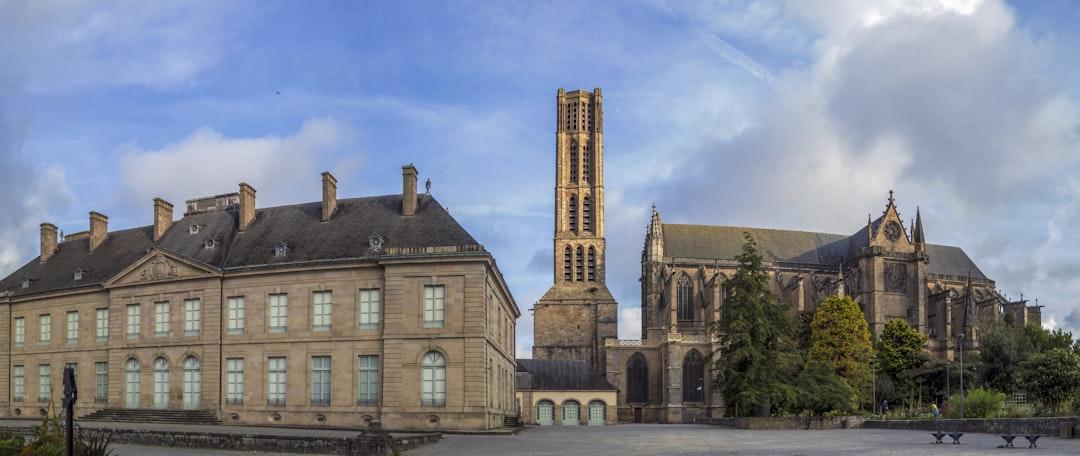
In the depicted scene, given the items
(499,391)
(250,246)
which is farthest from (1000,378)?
(250,246)

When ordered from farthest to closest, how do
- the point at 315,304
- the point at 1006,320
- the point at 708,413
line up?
the point at 1006,320 → the point at 708,413 → the point at 315,304

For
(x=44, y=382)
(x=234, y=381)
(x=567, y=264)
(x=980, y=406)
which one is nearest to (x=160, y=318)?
(x=234, y=381)

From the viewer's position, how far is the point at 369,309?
38.3 metres

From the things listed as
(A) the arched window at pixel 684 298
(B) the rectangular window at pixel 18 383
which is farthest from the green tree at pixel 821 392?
(A) the arched window at pixel 684 298

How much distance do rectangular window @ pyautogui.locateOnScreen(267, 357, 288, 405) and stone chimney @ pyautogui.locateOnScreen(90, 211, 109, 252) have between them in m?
15.4

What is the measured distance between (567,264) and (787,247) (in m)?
22.4

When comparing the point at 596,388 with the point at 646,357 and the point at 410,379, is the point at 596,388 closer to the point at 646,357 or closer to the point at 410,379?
the point at 646,357

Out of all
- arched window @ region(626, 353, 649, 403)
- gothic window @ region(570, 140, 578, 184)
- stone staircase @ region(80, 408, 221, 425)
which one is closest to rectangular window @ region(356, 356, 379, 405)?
stone staircase @ region(80, 408, 221, 425)

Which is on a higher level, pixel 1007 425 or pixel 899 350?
pixel 899 350

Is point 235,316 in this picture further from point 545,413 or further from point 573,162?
point 573,162

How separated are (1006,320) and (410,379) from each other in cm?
7152

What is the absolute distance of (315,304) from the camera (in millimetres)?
39062

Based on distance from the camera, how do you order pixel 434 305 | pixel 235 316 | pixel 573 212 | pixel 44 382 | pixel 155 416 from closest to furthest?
pixel 434 305, pixel 155 416, pixel 235 316, pixel 44 382, pixel 573 212

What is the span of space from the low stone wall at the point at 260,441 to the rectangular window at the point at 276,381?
10531 millimetres
